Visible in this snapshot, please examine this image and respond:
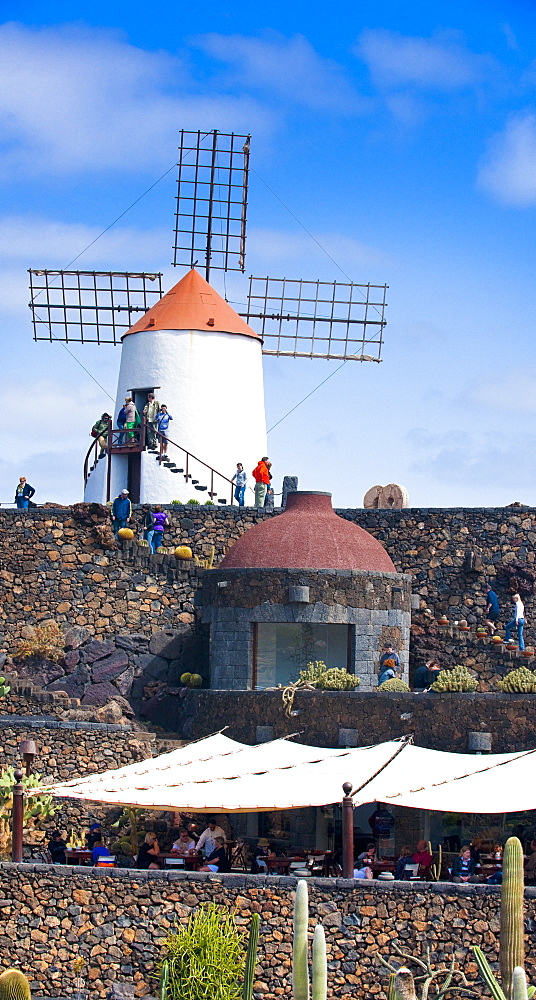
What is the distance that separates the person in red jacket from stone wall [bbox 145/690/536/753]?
6.86 meters

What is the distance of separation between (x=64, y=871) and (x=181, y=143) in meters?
22.3

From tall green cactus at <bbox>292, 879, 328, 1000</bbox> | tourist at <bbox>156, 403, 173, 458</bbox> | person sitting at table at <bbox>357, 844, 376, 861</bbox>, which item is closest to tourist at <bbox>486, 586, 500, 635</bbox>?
tourist at <bbox>156, 403, 173, 458</bbox>

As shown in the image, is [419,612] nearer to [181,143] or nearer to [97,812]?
[97,812]

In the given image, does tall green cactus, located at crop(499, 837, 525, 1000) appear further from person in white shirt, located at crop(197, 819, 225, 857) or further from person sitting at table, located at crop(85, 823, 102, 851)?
person sitting at table, located at crop(85, 823, 102, 851)

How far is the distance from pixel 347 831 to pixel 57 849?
→ 490 cm

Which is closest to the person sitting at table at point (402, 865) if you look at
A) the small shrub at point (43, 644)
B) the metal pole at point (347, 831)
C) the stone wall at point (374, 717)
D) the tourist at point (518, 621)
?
the metal pole at point (347, 831)

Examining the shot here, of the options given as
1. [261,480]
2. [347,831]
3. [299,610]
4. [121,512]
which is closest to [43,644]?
[121,512]

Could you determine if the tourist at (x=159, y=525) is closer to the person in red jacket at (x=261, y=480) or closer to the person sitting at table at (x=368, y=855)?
the person in red jacket at (x=261, y=480)

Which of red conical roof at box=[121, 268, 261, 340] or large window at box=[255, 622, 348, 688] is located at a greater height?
red conical roof at box=[121, 268, 261, 340]

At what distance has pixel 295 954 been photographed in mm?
22625

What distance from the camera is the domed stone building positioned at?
31.9m

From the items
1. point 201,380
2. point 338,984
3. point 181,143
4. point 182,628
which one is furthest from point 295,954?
point 181,143

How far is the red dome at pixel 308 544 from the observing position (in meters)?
32.3

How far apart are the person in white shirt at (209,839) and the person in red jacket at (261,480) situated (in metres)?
10.8
